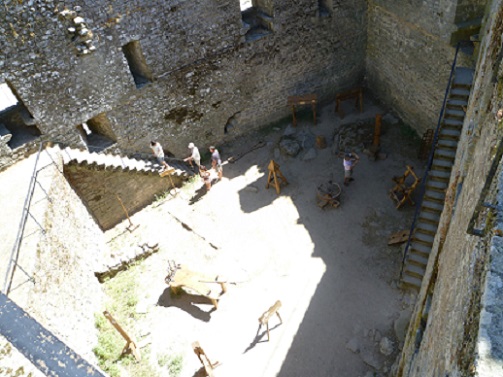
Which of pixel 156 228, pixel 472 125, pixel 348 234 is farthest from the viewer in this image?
pixel 156 228

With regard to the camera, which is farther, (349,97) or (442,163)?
(349,97)

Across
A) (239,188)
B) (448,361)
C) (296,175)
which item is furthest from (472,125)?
(239,188)

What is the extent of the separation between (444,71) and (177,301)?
8.56m

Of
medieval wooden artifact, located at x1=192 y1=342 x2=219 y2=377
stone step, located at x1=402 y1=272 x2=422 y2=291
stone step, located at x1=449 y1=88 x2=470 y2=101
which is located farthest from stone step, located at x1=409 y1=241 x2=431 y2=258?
medieval wooden artifact, located at x1=192 y1=342 x2=219 y2=377

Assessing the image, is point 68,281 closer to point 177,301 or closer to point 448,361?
point 177,301

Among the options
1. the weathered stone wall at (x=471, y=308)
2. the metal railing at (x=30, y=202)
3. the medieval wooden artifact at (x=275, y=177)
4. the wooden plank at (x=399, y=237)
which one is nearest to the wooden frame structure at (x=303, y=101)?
the medieval wooden artifact at (x=275, y=177)

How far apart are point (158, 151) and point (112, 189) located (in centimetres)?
159

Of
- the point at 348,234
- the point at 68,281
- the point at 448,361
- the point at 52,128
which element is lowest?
the point at 348,234

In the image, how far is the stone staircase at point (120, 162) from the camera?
9820 millimetres

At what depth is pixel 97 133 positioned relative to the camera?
11.2 meters

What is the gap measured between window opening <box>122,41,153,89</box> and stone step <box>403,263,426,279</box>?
7583 millimetres

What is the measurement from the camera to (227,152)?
1286cm

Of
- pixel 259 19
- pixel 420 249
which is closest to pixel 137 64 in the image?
pixel 259 19

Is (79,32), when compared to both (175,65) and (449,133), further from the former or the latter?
(449,133)
